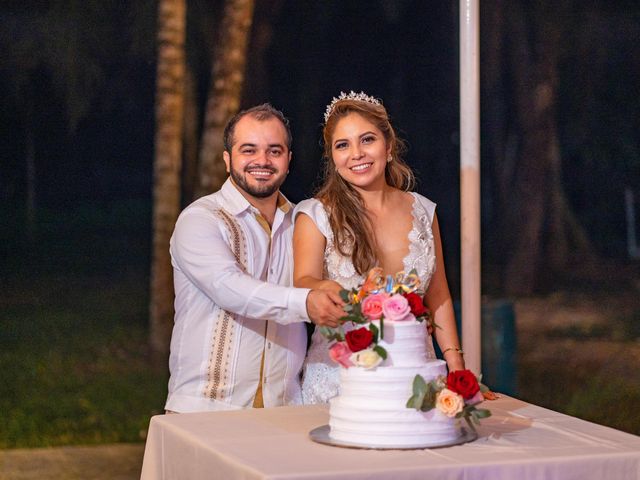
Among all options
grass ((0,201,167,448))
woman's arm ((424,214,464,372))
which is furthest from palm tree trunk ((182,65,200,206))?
woman's arm ((424,214,464,372))

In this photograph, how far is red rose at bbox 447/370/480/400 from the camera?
3.16 m

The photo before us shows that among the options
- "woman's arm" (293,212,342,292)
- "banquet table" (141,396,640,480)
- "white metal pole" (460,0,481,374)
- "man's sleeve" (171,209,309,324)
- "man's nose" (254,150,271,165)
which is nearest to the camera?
"banquet table" (141,396,640,480)

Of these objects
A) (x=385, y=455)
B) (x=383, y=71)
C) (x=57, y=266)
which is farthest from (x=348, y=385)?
(x=383, y=71)

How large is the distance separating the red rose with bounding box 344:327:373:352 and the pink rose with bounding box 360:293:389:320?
5 centimetres

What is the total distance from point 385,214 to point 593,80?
4.37m

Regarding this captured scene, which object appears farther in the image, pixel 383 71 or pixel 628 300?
pixel 628 300

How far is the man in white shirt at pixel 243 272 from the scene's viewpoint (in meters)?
4.25

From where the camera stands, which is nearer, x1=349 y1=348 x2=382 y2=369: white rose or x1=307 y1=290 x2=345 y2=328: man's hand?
x1=349 y1=348 x2=382 y2=369: white rose

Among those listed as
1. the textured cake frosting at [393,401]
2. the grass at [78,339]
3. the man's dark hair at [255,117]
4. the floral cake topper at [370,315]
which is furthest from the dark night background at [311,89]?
the textured cake frosting at [393,401]

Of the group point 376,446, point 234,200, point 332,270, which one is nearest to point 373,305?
point 376,446

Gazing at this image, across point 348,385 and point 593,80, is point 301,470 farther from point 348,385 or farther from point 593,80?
point 593,80

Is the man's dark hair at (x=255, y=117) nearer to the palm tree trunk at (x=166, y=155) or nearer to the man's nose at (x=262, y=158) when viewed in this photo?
the man's nose at (x=262, y=158)

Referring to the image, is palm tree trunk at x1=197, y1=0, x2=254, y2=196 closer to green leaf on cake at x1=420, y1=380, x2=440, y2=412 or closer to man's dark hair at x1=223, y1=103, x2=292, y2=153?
man's dark hair at x1=223, y1=103, x2=292, y2=153

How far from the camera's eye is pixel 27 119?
7.06 metres
